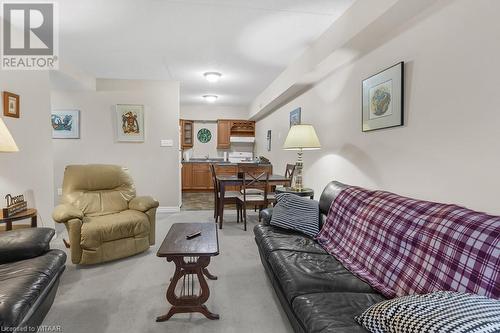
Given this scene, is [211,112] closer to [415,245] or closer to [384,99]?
[384,99]

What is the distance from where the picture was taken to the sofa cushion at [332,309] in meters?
1.18

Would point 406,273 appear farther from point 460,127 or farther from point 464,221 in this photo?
point 460,127

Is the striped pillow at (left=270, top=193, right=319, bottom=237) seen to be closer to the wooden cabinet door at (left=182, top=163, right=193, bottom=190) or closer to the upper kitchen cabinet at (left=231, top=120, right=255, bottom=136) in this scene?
the wooden cabinet door at (left=182, top=163, right=193, bottom=190)

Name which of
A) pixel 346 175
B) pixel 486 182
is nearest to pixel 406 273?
pixel 486 182

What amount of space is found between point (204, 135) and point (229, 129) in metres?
0.83

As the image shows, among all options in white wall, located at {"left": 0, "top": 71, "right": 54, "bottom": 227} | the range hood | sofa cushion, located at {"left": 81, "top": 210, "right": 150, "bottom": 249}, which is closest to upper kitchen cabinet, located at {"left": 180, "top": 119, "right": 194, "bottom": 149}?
the range hood

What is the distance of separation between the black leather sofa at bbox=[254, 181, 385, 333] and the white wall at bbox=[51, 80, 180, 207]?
330 cm

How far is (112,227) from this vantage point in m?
2.69

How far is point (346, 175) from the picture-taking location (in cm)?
296

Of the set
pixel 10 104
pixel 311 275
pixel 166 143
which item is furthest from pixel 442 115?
pixel 166 143

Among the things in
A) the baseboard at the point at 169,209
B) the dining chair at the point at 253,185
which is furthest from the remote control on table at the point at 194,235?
the baseboard at the point at 169,209

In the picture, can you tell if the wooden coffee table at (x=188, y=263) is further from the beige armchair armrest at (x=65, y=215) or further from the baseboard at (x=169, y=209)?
the baseboard at (x=169, y=209)

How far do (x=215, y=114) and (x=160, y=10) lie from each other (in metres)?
5.49

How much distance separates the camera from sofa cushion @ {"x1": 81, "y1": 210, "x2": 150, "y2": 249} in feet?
8.46
